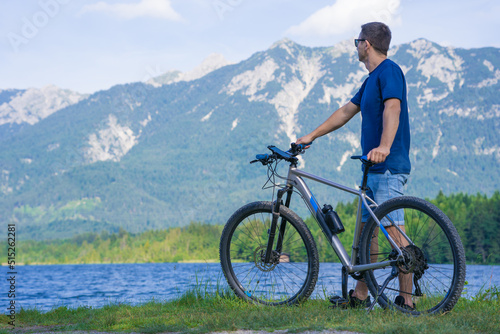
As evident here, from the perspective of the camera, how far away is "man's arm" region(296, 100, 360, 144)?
18.5 ft

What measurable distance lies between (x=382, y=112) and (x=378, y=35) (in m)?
0.74

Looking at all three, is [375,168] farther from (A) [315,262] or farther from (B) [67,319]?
(B) [67,319]

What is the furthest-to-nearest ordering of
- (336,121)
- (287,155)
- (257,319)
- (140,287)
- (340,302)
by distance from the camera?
(140,287), (336,121), (287,155), (340,302), (257,319)

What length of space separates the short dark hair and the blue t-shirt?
0.16 meters

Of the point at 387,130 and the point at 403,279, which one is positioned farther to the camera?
the point at 387,130

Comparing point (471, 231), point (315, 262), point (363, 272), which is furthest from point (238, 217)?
point (471, 231)

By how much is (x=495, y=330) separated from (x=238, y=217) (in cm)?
267

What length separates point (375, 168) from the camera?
16.5 feet

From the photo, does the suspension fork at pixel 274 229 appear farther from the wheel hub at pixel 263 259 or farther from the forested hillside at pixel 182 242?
the forested hillside at pixel 182 242

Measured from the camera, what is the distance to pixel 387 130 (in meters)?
4.88

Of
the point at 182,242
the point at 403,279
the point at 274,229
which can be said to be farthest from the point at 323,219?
the point at 182,242

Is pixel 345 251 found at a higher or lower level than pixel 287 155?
lower

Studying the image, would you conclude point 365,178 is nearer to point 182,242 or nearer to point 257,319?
point 257,319

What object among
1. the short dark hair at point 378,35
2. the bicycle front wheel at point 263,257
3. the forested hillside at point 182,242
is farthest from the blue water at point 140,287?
the forested hillside at point 182,242
